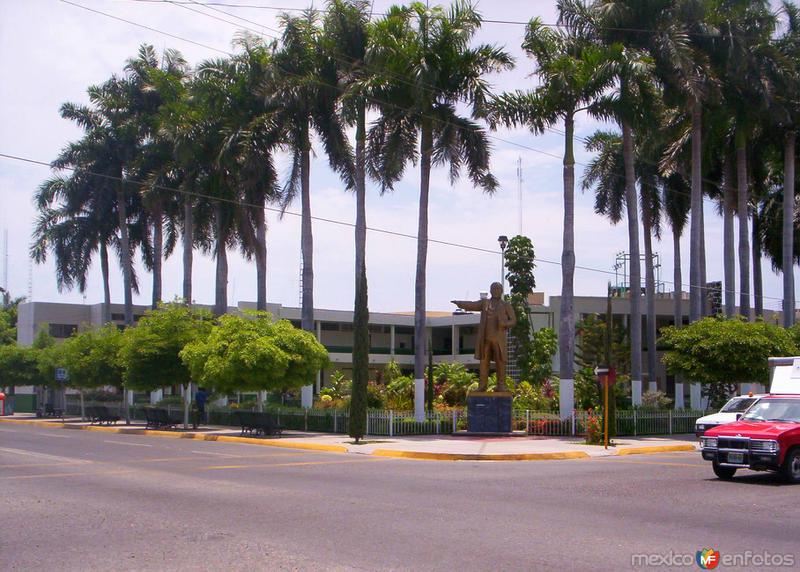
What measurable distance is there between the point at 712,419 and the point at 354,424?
1111cm

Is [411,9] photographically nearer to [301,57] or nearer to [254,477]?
[301,57]

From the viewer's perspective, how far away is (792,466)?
16844 mm

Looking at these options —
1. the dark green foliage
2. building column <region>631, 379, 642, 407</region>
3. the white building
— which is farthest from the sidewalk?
the white building

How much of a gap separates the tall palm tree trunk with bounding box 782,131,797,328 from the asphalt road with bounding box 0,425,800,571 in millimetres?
24184

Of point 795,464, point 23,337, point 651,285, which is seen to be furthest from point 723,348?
point 23,337

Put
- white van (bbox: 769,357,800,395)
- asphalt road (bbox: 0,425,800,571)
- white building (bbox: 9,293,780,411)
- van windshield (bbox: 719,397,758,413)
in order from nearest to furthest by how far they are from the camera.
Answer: asphalt road (bbox: 0,425,800,571) < white van (bbox: 769,357,800,395) < van windshield (bbox: 719,397,758,413) < white building (bbox: 9,293,780,411)

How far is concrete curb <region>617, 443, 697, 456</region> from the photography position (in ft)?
86.3

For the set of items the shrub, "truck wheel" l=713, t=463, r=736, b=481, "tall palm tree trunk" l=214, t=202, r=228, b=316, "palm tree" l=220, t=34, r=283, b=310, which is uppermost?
"palm tree" l=220, t=34, r=283, b=310

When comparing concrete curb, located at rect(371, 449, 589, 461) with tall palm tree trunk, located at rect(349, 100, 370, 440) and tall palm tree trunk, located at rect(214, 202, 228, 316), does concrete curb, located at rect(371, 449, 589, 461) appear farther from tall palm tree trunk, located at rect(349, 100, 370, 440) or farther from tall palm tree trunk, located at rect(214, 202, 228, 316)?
tall palm tree trunk, located at rect(214, 202, 228, 316)

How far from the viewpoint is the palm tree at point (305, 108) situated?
124 ft

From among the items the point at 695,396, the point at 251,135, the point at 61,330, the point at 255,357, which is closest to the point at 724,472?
the point at 255,357

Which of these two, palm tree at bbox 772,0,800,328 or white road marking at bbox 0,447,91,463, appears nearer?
white road marking at bbox 0,447,91,463

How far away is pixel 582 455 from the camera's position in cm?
2506

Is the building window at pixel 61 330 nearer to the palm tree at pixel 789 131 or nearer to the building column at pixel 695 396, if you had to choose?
the building column at pixel 695 396
